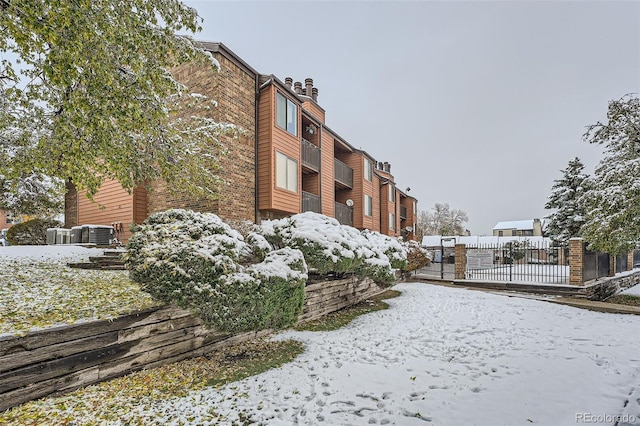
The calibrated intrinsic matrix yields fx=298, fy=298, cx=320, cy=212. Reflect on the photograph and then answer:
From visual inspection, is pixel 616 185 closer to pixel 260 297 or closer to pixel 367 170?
pixel 367 170

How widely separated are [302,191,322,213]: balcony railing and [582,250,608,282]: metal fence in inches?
420

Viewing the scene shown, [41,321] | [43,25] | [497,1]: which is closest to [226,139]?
[43,25]

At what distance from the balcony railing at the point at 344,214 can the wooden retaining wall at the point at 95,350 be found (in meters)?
13.2

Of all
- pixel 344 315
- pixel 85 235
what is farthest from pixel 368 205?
pixel 85 235

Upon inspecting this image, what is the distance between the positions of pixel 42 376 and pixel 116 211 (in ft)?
35.2

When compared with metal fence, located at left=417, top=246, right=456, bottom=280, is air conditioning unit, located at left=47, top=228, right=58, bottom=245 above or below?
above

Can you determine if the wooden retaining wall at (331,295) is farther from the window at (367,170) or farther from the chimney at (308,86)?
the chimney at (308,86)

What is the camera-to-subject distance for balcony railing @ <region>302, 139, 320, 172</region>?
14247 mm

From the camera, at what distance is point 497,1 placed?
1223 cm

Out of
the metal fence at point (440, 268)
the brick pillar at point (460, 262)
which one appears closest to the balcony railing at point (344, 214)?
the metal fence at point (440, 268)

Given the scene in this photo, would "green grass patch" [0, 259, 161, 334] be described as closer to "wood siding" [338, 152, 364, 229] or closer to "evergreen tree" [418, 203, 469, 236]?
"wood siding" [338, 152, 364, 229]

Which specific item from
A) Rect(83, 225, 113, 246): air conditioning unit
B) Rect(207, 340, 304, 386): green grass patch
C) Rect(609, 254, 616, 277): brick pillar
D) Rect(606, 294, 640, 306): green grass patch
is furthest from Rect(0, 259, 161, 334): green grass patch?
Rect(609, 254, 616, 277): brick pillar

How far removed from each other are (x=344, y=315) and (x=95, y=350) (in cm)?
505

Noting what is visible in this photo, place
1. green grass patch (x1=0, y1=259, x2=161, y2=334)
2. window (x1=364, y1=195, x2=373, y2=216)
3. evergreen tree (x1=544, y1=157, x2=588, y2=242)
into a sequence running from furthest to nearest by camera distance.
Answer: evergreen tree (x1=544, y1=157, x2=588, y2=242)
window (x1=364, y1=195, x2=373, y2=216)
green grass patch (x1=0, y1=259, x2=161, y2=334)
